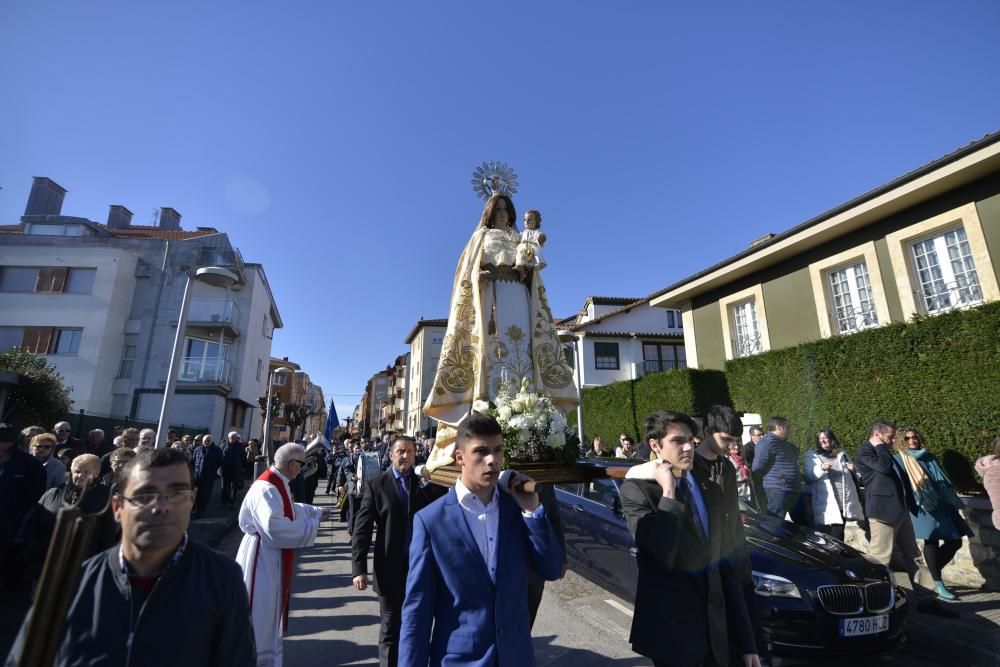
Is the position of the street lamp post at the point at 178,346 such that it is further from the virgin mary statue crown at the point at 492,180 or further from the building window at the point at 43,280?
the building window at the point at 43,280

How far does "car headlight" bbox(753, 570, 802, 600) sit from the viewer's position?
440 centimetres

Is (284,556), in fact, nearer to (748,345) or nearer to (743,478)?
(743,478)

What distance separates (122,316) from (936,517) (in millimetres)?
33103

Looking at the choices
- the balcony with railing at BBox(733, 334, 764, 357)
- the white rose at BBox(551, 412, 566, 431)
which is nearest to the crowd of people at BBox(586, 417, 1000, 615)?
the white rose at BBox(551, 412, 566, 431)

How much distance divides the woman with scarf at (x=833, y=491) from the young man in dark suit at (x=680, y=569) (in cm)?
605

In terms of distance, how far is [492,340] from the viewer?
4219mm

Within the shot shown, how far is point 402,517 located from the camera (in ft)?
14.0

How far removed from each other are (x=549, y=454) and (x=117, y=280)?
1221 inches

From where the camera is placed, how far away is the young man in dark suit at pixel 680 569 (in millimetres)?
2508

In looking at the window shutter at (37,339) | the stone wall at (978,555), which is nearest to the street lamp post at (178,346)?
the stone wall at (978,555)

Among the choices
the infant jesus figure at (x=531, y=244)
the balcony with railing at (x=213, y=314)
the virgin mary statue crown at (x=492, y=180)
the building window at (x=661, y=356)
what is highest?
the balcony with railing at (x=213, y=314)

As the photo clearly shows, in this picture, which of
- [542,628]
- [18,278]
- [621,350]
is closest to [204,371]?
[18,278]

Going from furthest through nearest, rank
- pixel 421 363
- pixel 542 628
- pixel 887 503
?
1. pixel 421 363
2. pixel 887 503
3. pixel 542 628

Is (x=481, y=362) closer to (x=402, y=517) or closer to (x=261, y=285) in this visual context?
(x=402, y=517)
